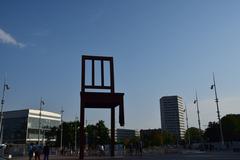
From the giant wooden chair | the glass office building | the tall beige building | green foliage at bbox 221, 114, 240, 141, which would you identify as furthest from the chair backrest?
the tall beige building

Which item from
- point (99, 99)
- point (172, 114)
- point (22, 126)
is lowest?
point (99, 99)

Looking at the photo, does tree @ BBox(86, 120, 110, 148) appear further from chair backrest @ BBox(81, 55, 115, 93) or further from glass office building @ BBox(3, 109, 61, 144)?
chair backrest @ BBox(81, 55, 115, 93)

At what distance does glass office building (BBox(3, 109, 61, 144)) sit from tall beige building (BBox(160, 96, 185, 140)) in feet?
204

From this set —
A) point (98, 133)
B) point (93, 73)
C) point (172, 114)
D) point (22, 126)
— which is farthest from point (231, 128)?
point (172, 114)

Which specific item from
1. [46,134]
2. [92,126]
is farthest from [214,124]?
[46,134]

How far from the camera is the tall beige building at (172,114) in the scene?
138 metres

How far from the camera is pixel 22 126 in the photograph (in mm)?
87812

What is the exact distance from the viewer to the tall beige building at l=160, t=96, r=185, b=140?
138 metres

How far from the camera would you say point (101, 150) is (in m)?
Answer: 29.5

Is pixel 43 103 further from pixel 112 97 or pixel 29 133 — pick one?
pixel 29 133

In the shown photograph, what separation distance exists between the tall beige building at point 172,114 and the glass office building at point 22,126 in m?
62.3

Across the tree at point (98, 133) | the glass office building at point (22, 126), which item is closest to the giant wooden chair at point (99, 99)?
the tree at point (98, 133)

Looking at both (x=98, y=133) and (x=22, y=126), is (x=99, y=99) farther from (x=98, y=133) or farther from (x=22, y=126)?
(x=22, y=126)

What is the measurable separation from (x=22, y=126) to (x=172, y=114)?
240ft
